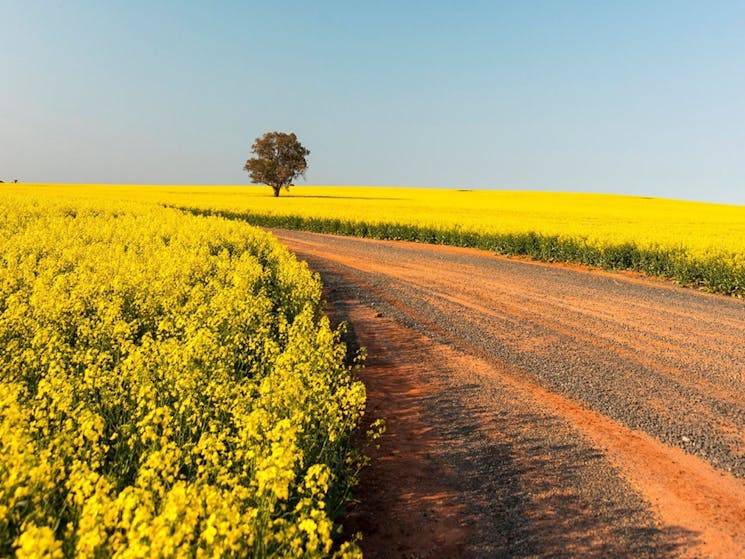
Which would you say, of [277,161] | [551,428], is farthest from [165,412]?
[277,161]

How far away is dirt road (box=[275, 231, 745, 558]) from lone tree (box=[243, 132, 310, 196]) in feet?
247

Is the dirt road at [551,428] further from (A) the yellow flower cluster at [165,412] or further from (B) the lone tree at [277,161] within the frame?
(B) the lone tree at [277,161]

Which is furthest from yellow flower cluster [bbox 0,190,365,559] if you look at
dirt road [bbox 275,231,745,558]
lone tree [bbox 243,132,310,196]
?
lone tree [bbox 243,132,310,196]

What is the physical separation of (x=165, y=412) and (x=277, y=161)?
8675 centimetres

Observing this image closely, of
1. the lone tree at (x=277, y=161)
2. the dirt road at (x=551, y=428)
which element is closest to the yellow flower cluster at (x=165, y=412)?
the dirt road at (x=551, y=428)

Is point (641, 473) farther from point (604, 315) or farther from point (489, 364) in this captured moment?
point (604, 315)

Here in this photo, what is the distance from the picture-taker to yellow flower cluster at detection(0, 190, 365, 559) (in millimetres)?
2824

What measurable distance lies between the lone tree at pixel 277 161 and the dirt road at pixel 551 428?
75307mm

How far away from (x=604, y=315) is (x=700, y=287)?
843cm

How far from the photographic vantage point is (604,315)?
12.8m

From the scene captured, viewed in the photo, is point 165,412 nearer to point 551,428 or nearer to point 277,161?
point 551,428

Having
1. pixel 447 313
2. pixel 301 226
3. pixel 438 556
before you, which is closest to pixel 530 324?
pixel 447 313

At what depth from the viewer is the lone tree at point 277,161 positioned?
85.4 meters

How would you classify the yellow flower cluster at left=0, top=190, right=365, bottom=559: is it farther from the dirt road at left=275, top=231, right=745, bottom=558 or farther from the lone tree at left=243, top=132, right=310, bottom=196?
the lone tree at left=243, top=132, right=310, bottom=196
